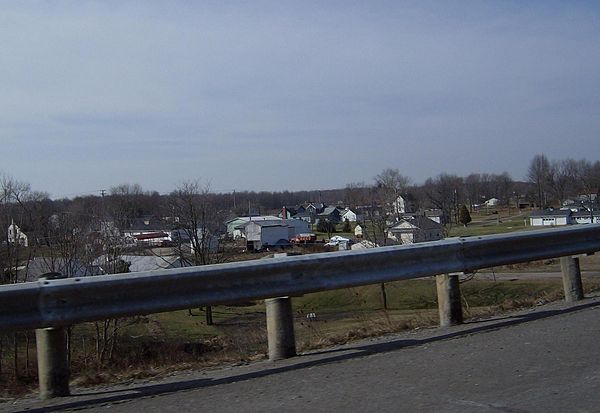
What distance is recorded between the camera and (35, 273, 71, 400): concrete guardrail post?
5581mm

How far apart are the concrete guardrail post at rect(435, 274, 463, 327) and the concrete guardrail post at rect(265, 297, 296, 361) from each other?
2.08 metres

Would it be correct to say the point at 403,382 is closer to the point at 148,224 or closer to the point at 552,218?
the point at 148,224

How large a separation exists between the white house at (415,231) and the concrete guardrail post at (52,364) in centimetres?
2907

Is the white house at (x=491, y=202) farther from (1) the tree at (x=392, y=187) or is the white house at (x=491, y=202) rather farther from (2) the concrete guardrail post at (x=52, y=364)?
(2) the concrete guardrail post at (x=52, y=364)

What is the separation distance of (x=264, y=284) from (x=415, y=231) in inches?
1188

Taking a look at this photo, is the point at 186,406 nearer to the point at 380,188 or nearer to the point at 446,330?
the point at 446,330

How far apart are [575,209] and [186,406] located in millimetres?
77222

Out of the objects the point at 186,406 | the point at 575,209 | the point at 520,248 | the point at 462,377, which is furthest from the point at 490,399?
the point at 575,209

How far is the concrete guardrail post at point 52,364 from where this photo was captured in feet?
18.3

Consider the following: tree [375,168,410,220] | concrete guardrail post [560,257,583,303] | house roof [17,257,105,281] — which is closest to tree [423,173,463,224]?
tree [375,168,410,220]

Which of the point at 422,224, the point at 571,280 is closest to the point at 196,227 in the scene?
the point at 422,224

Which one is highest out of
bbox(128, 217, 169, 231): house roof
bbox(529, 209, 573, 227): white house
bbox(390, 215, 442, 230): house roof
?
bbox(128, 217, 169, 231): house roof

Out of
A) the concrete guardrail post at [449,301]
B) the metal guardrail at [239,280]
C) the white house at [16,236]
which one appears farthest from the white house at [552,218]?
the concrete guardrail post at [449,301]

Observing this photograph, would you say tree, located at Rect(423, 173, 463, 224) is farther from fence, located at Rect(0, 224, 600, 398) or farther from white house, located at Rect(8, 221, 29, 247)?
fence, located at Rect(0, 224, 600, 398)
